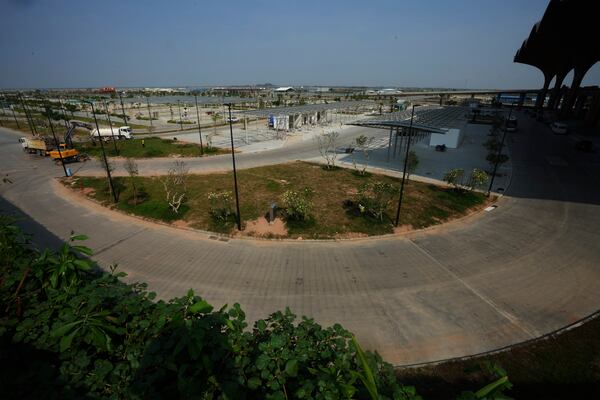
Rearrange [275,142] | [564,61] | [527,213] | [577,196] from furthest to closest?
[564,61], [275,142], [577,196], [527,213]

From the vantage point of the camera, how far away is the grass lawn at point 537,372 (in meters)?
7.21

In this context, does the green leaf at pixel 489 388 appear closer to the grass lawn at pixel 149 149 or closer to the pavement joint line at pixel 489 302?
the pavement joint line at pixel 489 302

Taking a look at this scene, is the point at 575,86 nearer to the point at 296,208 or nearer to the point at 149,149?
the point at 296,208

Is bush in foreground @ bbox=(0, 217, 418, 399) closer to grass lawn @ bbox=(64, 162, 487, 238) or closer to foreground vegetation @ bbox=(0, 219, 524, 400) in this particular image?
foreground vegetation @ bbox=(0, 219, 524, 400)

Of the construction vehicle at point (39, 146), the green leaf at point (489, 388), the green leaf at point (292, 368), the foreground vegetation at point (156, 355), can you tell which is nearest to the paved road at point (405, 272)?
the green leaf at point (489, 388)

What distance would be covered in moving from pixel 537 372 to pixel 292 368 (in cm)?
921

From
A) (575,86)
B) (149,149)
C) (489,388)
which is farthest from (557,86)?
(489,388)

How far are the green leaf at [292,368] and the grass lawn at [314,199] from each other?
12.2m

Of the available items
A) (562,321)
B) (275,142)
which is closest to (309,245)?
(562,321)

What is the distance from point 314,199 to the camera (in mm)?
19766

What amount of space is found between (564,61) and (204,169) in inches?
3574

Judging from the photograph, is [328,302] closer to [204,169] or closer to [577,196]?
[204,169]

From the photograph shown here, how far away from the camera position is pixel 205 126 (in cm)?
5419

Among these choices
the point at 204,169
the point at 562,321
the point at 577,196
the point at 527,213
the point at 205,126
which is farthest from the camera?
the point at 205,126
